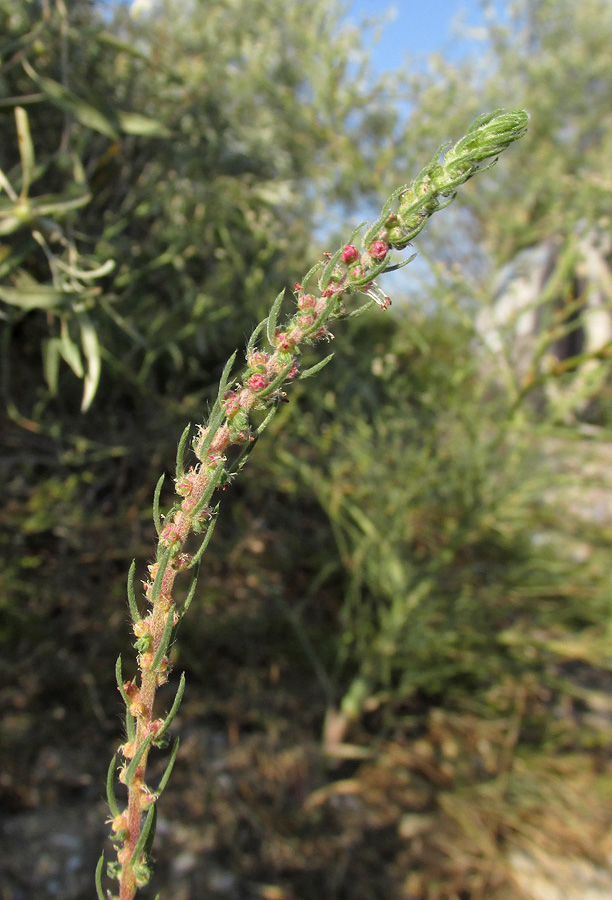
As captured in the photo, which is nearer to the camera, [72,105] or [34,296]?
[34,296]

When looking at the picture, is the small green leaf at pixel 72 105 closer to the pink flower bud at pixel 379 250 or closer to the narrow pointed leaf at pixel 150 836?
Result: the pink flower bud at pixel 379 250

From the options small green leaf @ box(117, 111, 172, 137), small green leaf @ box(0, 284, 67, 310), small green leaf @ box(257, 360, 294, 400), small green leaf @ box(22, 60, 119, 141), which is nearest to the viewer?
small green leaf @ box(257, 360, 294, 400)

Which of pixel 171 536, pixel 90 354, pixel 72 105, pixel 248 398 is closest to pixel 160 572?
pixel 171 536

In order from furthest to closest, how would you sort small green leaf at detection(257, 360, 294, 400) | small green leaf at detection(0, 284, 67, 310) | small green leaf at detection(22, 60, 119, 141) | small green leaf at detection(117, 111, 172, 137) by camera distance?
small green leaf at detection(117, 111, 172, 137), small green leaf at detection(22, 60, 119, 141), small green leaf at detection(0, 284, 67, 310), small green leaf at detection(257, 360, 294, 400)

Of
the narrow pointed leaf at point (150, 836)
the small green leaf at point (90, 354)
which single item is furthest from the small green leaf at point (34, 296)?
the narrow pointed leaf at point (150, 836)

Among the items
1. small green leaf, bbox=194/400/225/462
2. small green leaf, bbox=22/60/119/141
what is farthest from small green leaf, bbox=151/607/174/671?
small green leaf, bbox=22/60/119/141

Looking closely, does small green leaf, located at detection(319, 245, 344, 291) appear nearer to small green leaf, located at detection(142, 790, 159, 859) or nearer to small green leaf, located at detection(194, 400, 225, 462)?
small green leaf, located at detection(194, 400, 225, 462)

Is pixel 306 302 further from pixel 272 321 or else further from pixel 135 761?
pixel 135 761

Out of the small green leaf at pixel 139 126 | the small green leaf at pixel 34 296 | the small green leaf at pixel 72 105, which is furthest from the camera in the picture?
the small green leaf at pixel 139 126

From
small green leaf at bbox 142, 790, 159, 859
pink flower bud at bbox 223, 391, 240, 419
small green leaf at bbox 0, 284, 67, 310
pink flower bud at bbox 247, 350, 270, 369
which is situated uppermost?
small green leaf at bbox 0, 284, 67, 310

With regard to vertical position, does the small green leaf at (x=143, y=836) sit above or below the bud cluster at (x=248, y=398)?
below
